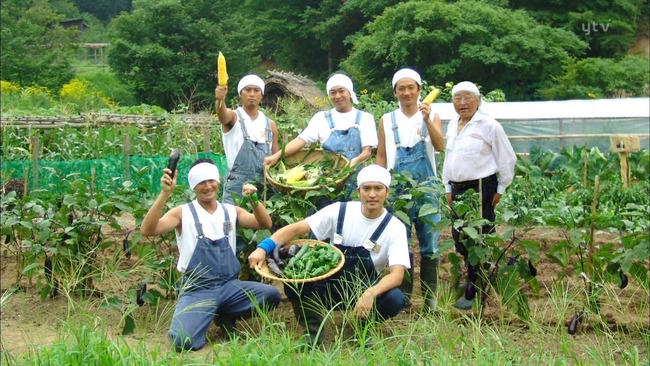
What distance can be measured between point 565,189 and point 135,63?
18724 mm

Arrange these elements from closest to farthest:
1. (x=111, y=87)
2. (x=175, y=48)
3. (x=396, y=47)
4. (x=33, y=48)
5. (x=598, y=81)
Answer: (x=396, y=47) → (x=175, y=48) → (x=598, y=81) → (x=33, y=48) → (x=111, y=87)

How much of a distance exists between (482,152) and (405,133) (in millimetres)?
499

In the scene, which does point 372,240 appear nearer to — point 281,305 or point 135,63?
point 281,305

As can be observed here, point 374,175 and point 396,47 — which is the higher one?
point 396,47

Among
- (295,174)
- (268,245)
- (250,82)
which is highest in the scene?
(250,82)

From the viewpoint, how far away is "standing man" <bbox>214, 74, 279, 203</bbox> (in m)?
6.07

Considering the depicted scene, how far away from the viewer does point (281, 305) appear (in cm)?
598

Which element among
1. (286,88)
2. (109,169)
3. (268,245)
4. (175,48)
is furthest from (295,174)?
A: (175,48)

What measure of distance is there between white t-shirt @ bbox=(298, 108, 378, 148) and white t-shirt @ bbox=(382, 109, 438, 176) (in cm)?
22

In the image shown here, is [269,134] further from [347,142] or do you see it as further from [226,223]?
[226,223]

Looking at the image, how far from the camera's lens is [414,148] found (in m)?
5.83

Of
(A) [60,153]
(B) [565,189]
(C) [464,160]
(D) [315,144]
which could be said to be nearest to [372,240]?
(C) [464,160]

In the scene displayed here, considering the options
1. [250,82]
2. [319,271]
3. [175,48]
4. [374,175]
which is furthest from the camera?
[175,48]

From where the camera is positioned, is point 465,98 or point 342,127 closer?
point 465,98
